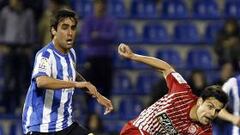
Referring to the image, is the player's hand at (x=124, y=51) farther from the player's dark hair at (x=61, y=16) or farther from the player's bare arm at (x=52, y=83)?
the player's bare arm at (x=52, y=83)

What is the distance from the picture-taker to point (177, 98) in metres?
7.23

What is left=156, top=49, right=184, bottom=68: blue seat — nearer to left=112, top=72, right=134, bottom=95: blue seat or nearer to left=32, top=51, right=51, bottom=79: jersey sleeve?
left=112, top=72, right=134, bottom=95: blue seat

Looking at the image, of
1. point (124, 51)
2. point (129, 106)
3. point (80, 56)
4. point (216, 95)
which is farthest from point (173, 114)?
point (80, 56)

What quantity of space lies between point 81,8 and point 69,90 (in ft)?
25.5

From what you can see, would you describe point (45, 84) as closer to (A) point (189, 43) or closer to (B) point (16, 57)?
(B) point (16, 57)

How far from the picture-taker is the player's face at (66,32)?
7031 mm

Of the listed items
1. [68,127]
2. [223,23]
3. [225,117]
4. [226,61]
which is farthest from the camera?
[223,23]

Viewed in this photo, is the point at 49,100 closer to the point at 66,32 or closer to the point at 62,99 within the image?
the point at 62,99

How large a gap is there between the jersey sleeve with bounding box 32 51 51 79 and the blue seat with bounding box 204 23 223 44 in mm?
7498

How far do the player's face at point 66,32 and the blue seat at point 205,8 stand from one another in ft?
24.6

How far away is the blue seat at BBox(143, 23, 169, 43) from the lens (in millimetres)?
14380

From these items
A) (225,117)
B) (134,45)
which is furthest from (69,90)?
(134,45)

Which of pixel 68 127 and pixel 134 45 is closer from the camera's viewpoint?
A: pixel 68 127

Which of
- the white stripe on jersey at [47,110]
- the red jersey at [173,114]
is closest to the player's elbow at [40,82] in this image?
the white stripe on jersey at [47,110]
